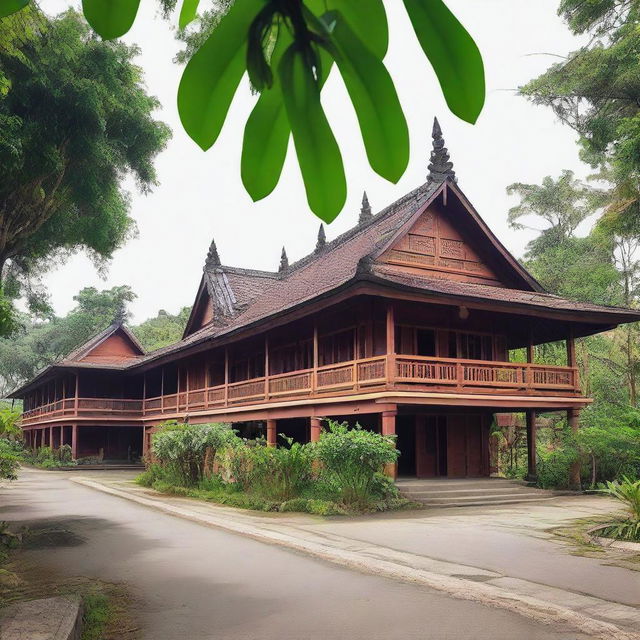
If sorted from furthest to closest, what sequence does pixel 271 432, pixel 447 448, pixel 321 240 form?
pixel 321 240 < pixel 271 432 < pixel 447 448

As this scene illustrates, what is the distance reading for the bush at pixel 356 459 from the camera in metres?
13.4

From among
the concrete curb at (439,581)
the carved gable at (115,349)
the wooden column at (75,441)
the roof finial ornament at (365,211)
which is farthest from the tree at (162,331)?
the concrete curb at (439,581)

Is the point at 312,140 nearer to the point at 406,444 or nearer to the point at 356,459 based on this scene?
the point at 356,459

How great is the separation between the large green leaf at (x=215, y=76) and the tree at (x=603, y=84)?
51.7 feet

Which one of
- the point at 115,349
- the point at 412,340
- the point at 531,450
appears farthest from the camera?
the point at 115,349

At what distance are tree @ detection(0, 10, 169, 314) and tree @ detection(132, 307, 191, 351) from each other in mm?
33261

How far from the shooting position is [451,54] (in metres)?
0.88

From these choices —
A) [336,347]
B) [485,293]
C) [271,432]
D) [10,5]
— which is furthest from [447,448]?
[10,5]

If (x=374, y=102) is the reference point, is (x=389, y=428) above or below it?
below

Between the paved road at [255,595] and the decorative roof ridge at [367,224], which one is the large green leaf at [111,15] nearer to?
the paved road at [255,595]

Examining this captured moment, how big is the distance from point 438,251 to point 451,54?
19.0 metres

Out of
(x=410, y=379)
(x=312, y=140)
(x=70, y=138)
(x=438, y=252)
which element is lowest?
(x=312, y=140)

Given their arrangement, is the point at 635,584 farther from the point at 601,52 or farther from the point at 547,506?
the point at 601,52

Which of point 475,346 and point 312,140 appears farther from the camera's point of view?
point 475,346
